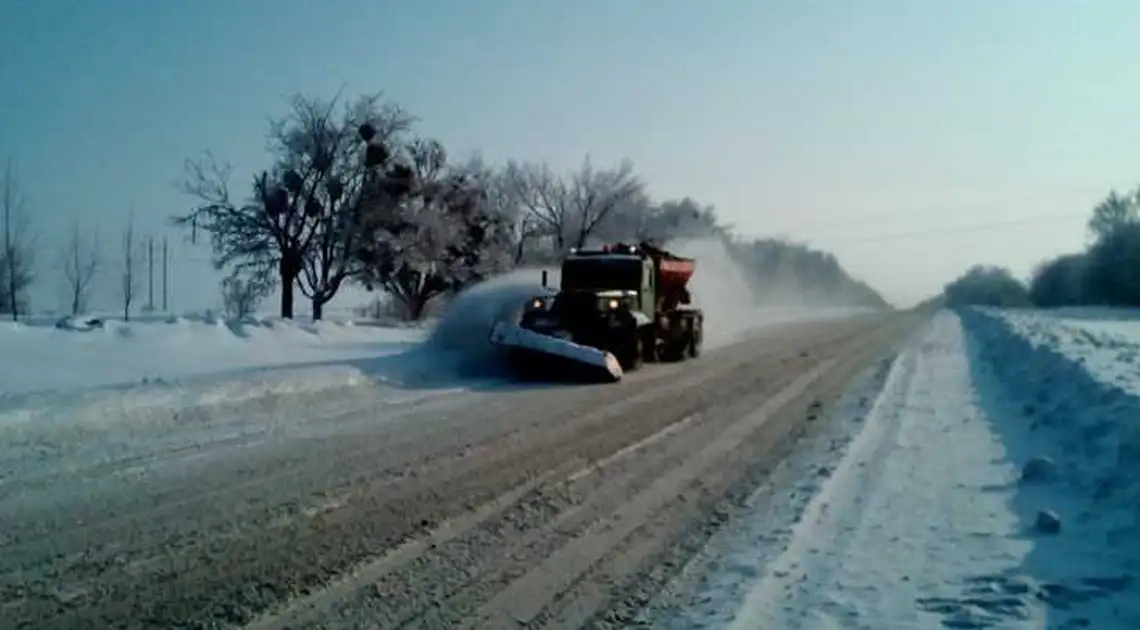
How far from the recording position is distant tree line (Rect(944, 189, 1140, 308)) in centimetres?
8862

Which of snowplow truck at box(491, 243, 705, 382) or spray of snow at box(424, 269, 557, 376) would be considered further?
spray of snow at box(424, 269, 557, 376)

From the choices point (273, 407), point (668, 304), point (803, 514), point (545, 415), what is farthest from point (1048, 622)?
point (668, 304)

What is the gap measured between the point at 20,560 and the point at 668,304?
20.9 meters

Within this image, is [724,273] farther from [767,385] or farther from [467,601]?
[467,601]

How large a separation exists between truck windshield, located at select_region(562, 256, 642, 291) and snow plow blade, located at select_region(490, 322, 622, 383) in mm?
3262

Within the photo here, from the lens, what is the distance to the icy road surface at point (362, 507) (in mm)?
5609

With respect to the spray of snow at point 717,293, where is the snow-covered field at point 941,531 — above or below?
below

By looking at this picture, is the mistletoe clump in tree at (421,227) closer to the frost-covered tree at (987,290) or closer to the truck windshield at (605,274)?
the truck windshield at (605,274)

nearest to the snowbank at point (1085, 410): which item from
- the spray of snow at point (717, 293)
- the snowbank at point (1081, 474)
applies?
the snowbank at point (1081, 474)

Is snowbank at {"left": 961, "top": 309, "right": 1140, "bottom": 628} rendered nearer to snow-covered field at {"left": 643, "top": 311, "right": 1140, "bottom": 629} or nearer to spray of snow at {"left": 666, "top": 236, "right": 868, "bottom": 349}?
snow-covered field at {"left": 643, "top": 311, "right": 1140, "bottom": 629}

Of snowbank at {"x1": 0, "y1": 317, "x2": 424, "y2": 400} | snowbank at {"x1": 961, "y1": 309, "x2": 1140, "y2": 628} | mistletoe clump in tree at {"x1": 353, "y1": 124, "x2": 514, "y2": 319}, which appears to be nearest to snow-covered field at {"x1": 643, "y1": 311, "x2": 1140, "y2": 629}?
snowbank at {"x1": 961, "y1": 309, "x2": 1140, "y2": 628}

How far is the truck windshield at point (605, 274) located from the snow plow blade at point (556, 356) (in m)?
3.26

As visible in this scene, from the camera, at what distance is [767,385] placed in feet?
62.7

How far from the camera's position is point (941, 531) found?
291 inches
